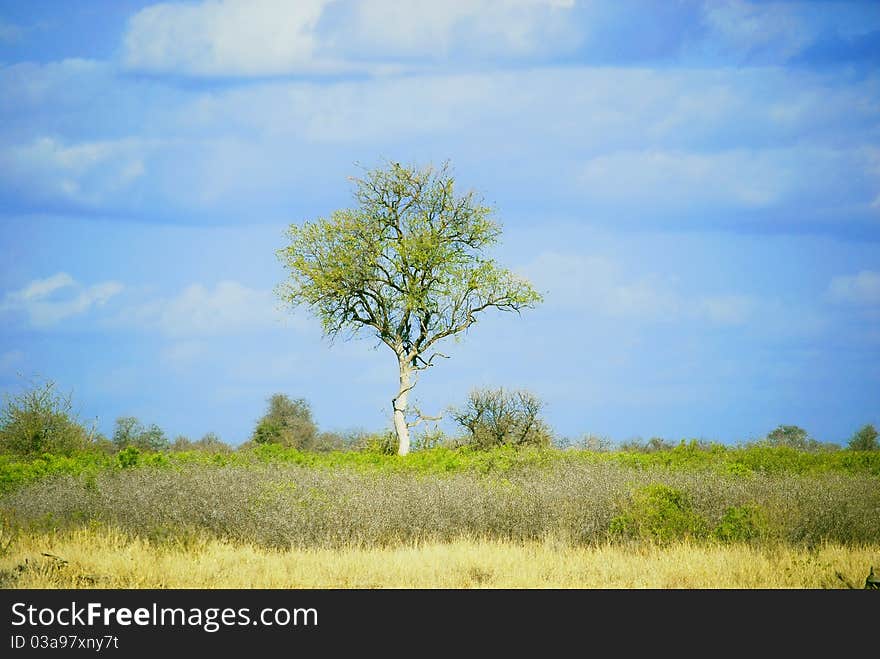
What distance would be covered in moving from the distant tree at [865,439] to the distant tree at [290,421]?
30.0m

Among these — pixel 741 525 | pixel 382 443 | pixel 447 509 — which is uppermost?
pixel 382 443

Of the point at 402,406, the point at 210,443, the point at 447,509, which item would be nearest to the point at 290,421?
the point at 210,443

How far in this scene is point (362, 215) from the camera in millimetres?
Answer: 31734

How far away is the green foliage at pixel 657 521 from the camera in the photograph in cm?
1434

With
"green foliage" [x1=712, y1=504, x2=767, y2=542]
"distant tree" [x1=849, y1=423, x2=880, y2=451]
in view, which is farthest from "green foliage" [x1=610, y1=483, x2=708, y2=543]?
"distant tree" [x1=849, y1=423, x2=880, y2=451]

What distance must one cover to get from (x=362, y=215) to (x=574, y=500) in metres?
18.8

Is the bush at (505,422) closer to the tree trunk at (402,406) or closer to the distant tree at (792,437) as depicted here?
the tree trunk at (402,406)

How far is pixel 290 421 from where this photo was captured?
160 feet

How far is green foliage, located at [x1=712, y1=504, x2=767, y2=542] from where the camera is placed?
46.6ft

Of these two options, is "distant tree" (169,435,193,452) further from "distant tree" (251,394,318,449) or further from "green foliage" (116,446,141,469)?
"green foliage" (116,446,141,469)

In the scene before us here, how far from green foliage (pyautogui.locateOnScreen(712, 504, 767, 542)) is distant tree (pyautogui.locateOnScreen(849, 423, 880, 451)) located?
3180 centimetres

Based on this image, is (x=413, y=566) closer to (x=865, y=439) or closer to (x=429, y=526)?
(x=429, y=526)

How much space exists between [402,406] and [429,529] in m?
16.6
